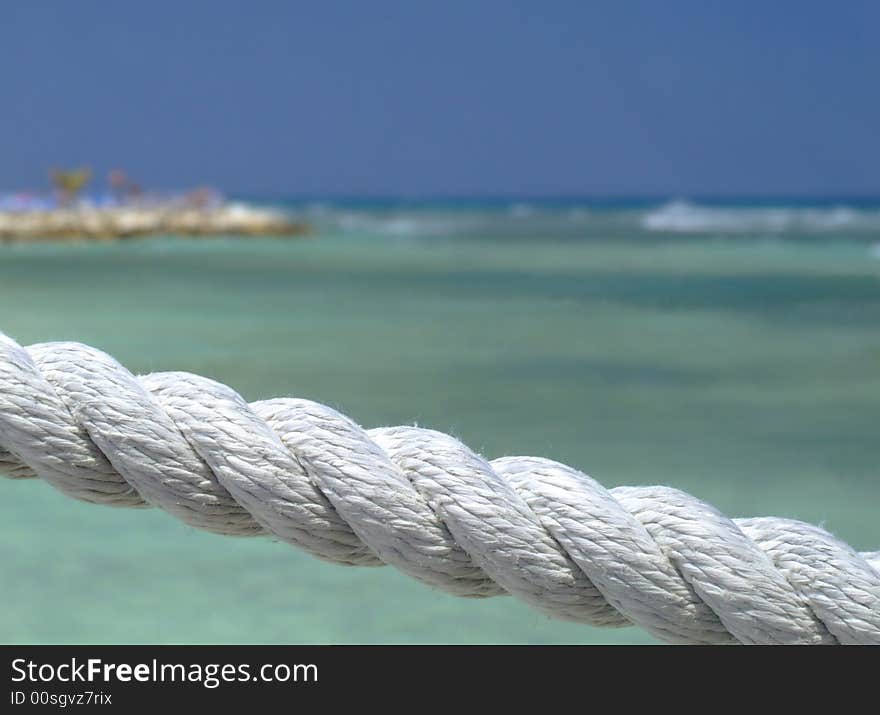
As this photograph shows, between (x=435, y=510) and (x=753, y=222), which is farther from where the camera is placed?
(x=753, y=222)

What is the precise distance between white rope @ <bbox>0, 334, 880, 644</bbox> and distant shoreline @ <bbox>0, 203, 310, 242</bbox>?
804 inches

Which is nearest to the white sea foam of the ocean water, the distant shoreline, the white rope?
the distant shoreline

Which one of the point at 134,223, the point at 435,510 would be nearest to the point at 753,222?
the point at 134,223

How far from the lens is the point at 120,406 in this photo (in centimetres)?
85

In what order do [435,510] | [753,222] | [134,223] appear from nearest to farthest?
1. [435,510]
2. [134,223]
3. [753,222]

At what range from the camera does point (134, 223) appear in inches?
850

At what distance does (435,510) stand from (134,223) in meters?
21.7

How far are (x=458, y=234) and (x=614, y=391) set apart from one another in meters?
18.5

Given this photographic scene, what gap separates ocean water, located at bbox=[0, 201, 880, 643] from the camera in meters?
2.76

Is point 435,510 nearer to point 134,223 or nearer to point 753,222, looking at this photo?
point 134,223

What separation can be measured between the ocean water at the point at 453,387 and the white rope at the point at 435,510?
4.66 ft

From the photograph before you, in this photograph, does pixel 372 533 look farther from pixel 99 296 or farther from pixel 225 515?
pixel 99 296

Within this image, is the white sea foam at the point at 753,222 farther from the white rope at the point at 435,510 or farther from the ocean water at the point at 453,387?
the white rope at the point at 435,510
